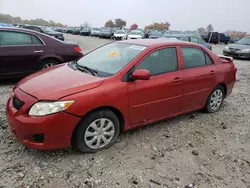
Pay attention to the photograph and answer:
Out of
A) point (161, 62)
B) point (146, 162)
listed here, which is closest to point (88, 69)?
point (161, 62)

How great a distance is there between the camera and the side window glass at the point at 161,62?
381cm

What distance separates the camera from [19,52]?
20.6ft

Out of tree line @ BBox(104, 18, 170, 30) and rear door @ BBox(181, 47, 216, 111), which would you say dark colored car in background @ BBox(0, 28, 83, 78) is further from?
tree line @ BBox(104, 18, 170, 30)

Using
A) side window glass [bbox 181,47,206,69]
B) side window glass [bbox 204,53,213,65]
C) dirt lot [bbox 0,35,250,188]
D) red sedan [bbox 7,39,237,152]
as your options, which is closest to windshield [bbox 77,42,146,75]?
Result: red sedan [bbox 7,39,237,152]

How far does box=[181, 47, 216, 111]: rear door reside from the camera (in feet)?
14.2

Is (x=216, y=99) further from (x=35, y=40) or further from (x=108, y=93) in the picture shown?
(x=35, y=40)

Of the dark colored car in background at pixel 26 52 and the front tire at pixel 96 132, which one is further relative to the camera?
the dark colored car in background at pixel 26 52

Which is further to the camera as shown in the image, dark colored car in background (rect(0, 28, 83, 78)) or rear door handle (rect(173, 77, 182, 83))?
dark colored car in background (rect(0, 28, 83, 78))

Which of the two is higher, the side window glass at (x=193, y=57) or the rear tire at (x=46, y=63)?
the side window glass at (x=193, y=57)

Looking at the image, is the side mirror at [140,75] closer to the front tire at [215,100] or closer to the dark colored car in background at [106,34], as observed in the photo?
the front tire at [215,100]

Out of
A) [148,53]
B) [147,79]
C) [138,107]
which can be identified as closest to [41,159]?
[138,107]

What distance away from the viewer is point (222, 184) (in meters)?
2.98

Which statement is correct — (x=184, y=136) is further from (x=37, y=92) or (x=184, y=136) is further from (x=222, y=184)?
(x=37, y=92)

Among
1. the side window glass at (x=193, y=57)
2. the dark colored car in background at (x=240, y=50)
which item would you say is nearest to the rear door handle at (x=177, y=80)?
the side window glass at (x=193, y=57)
